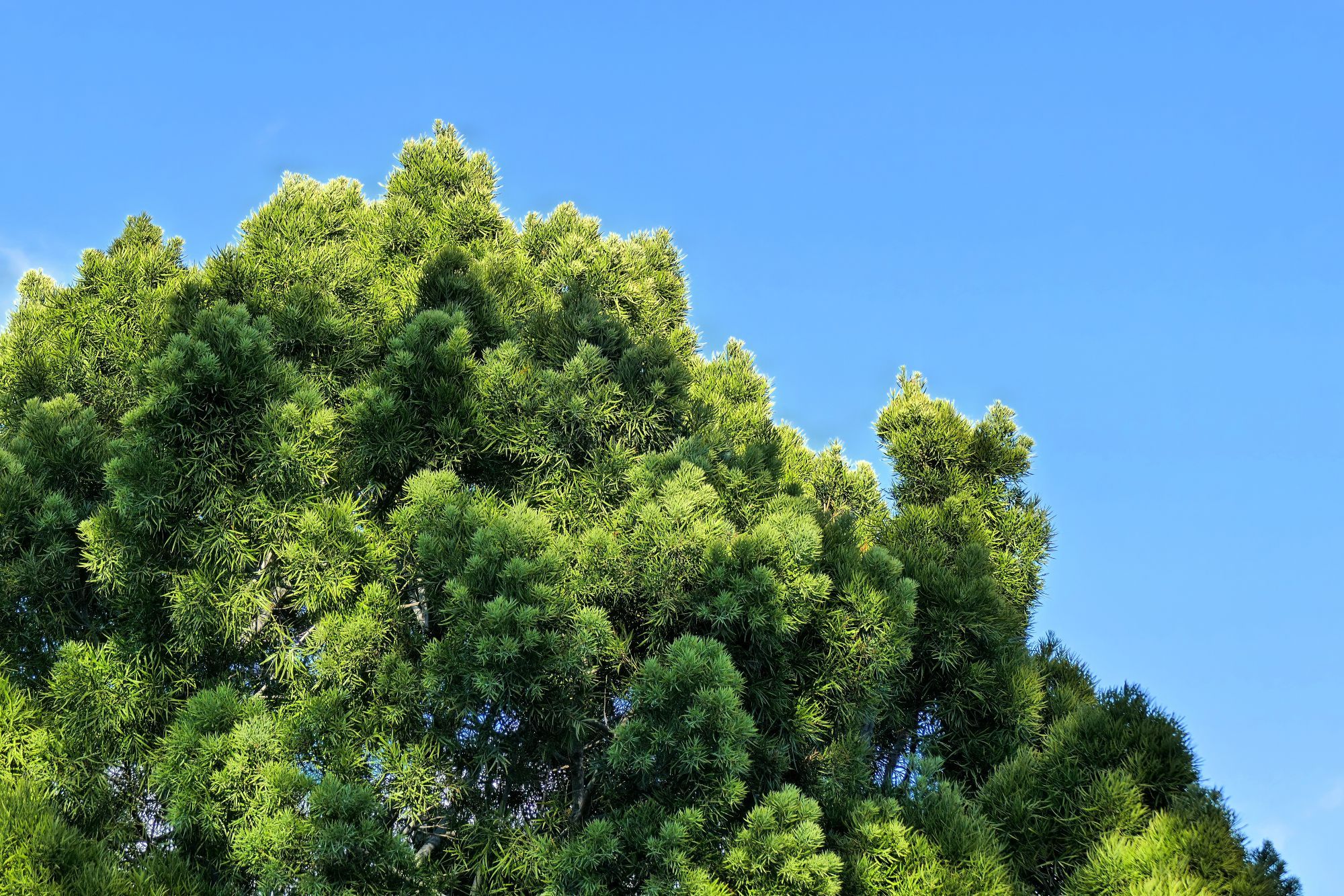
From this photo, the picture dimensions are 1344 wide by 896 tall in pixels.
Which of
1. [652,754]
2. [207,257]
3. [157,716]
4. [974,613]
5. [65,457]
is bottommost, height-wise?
[157,716]

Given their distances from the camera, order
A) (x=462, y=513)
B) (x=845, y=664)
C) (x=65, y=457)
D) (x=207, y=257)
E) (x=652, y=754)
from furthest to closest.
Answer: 1. (x=207, y=257)
2. (x=65, y=457)
3. (x=845, y=664)
4. (x=462, y=513)
5. (x=652, y=754)

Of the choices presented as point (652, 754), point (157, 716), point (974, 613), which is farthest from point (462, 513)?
point (974, 613)

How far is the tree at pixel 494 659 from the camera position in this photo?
5.47 meters

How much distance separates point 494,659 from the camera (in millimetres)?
5484

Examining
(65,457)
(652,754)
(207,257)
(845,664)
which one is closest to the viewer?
(652,754)

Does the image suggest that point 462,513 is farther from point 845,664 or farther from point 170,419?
point 845,664

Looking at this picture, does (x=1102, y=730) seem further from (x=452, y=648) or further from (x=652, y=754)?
(x=452, y=648)

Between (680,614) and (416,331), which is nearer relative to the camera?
(680,614)

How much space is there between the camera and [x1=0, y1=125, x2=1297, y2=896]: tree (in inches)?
215

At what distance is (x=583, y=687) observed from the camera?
582 cm

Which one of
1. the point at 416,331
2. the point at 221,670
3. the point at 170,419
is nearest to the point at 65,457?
the point at 170,419

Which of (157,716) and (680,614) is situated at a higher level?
(680,614)

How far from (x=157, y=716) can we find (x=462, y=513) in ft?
7.14

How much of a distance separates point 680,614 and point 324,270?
388 centimetres
